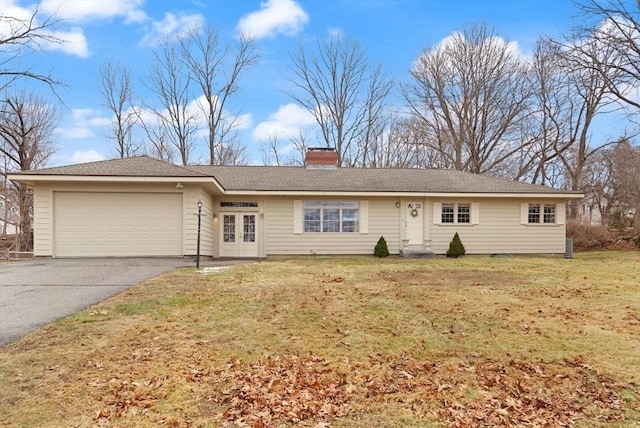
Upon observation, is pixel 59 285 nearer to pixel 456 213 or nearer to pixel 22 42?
pixel 22 42

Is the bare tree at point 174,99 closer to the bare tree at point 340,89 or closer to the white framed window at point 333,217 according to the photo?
the bare tree at point 340,89

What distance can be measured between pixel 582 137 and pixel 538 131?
8.05 feet

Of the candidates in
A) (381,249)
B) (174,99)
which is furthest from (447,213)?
(174,99)

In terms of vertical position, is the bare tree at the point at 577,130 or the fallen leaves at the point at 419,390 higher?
the bare tree at the point at 577,130

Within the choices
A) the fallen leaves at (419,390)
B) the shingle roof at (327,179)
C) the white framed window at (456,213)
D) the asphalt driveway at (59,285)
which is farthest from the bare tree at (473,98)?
the fallen leaves at (419,390)

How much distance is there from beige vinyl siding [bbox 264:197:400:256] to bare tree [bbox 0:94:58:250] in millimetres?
14357

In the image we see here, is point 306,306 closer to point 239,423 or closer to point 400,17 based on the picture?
point 239,423

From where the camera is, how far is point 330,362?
3.73m

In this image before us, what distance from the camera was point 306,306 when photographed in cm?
589

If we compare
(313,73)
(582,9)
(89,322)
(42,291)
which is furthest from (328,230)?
(313,73)

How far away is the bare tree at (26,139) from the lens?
70.9 ft

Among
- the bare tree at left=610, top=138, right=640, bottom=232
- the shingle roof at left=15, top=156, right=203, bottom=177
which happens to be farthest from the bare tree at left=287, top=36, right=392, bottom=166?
the bare tree at left=610, top=138, right=640, bottom=232

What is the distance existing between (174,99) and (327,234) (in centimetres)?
1750

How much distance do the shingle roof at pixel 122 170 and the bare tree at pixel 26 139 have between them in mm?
10681
